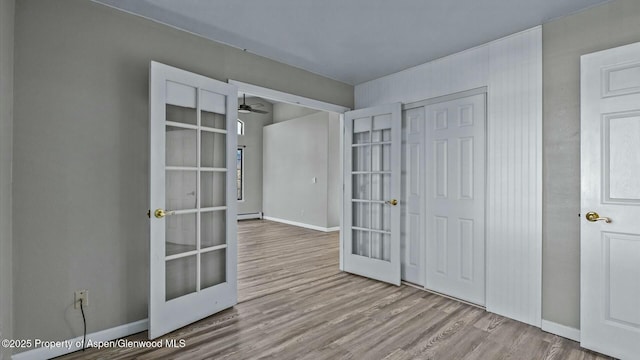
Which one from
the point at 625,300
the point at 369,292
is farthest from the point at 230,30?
the point at 625,300

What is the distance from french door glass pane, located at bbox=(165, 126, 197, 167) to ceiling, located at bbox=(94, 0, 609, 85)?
945 mm

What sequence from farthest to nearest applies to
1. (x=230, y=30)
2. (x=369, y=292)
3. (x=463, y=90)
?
(x=369, y=292) < (x=463, y=90) < (x=230, y=30)

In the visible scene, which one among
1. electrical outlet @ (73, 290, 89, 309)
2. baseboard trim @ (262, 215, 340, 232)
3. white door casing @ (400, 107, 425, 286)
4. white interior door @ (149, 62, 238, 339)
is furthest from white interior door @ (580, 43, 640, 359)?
baseboard trim @ (262, 215, 340, 232)

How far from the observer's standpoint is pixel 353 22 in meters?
2.62

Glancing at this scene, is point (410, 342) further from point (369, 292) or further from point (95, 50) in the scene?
point (95, 50)

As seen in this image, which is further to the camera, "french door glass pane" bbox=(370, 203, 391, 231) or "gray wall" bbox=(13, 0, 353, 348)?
"french door glass pane" bbox=(370, 203, 391, 231)

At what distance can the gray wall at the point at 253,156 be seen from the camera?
9188 millimetres

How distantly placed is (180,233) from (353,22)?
2.34 meters

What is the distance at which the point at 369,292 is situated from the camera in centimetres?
344

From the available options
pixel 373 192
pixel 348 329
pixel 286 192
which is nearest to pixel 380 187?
pixel 373 192

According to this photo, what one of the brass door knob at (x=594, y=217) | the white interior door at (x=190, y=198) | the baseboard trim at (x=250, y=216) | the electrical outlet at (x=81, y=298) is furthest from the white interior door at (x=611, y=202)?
the baseboard trim at (x=250, y=216)

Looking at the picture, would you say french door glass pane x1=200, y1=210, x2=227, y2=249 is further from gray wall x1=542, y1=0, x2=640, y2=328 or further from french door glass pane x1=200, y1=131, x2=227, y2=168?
gray wall x1=542, y1=0, x2=640, y2=328

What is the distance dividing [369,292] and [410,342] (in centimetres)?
106

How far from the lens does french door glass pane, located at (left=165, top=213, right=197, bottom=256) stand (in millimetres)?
2572
